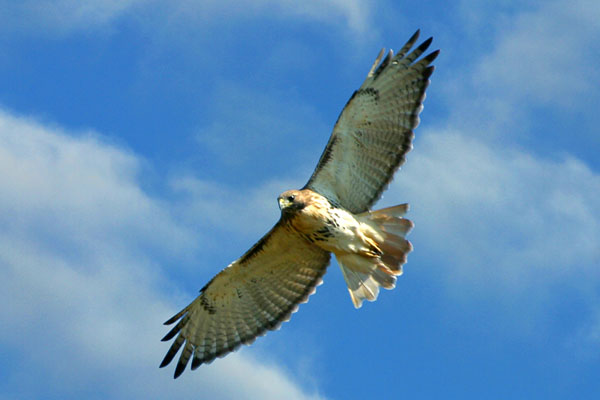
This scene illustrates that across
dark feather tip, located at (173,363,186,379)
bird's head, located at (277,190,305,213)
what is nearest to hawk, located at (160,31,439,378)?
bird's head, located at (277,190,305,213)

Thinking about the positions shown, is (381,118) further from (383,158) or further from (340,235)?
(340,235)

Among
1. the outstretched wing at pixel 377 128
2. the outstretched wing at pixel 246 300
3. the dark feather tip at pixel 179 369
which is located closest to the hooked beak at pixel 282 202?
the outstretched wing at pixel 377 128

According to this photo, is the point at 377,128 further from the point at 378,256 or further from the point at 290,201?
the point at 378,256

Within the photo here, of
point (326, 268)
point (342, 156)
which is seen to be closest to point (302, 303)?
point (326, 268)

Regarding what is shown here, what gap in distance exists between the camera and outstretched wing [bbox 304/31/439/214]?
1231cm

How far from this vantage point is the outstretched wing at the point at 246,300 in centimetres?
1310

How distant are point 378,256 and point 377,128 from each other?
170 centimetres

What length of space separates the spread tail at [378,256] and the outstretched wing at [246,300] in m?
→ 0.58

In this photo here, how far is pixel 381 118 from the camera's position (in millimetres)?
12352

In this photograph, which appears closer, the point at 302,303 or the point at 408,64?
the point at 408,64

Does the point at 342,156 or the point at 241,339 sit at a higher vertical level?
the point at 342,156

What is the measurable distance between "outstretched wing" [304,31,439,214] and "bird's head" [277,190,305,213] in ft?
1.79

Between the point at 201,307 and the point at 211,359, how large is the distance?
0.77m

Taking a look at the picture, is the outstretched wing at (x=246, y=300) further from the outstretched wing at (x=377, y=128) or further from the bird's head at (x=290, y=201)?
the outstretched wing at (x=377, y=128)
